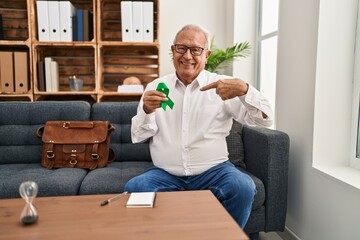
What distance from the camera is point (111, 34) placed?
3115 millimetres

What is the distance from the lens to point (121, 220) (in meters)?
0.97

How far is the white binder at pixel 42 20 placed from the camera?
269 centimetres

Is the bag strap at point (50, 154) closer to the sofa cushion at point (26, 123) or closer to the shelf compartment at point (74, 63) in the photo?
the sofa cushion at point (26, 123)

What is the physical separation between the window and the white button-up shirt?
3.72 feet

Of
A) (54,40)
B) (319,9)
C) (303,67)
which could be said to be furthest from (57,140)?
(319,9)

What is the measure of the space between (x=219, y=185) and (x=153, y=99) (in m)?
0.52

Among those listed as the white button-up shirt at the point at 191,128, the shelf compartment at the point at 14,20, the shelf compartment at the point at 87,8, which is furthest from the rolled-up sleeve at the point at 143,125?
the shelf compartment at the point at 14,20

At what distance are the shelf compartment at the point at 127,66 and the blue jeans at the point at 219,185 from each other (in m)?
1.72

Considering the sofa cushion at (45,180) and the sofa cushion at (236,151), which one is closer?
the sofa cushion at (45,180)

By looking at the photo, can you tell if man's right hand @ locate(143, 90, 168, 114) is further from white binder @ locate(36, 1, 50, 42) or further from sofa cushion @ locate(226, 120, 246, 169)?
white binder @ locate(36, 1, 50, 42)

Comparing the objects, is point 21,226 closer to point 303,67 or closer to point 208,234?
point 208,234

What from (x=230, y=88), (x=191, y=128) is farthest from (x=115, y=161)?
(x=230, y=88)

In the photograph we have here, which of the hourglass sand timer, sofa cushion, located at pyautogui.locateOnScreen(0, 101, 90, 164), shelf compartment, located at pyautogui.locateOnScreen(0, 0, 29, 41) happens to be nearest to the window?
sofa cushion, located at pyautogui.locateOnScreen(0, 101, 90, 164)

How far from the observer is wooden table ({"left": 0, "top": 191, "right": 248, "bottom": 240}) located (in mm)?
879
